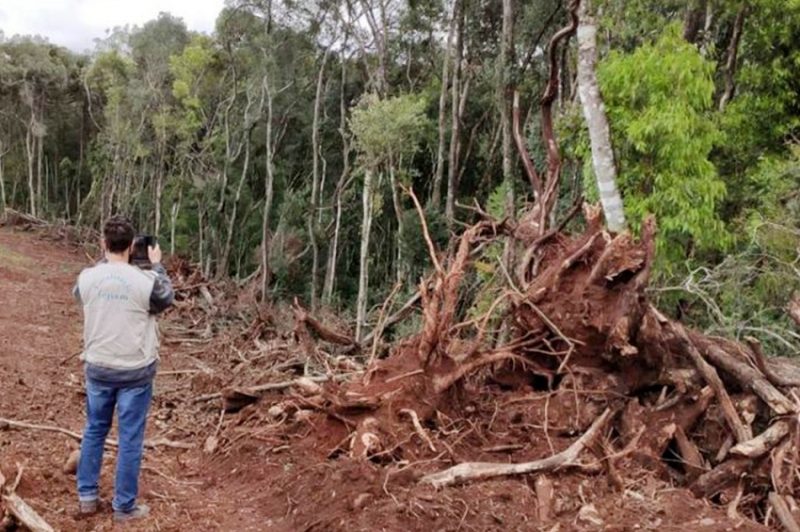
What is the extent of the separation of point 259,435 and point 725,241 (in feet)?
22.4

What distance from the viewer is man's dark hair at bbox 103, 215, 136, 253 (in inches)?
156

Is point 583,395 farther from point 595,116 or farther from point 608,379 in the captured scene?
point 595,116

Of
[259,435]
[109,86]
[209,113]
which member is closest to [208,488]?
[259,435]

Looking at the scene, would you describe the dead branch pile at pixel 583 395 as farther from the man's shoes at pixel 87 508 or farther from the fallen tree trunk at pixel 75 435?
the man's shoes at pixel 87 508

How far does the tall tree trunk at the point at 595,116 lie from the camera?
25.1 ft

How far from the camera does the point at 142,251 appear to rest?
4.29 metres

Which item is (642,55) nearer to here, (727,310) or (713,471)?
(727,310)

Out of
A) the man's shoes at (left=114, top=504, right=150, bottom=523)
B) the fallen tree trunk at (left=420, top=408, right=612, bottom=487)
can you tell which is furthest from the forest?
the man's shoes at (left=114, top=504, right=150, bottom=523)

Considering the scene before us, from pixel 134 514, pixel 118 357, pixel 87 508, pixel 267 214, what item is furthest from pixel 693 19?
pixel 267 214

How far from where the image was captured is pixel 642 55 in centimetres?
862

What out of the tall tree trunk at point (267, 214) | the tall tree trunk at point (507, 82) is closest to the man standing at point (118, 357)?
the tall tree trunk at point (507, 82)

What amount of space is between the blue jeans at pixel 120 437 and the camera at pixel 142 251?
0.76 metres

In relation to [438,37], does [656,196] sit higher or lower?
lower

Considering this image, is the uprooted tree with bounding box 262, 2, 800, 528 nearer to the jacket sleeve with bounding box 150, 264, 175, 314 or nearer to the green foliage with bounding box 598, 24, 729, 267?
the jacket sleeve with bounding box 150, 264, 175, 314
